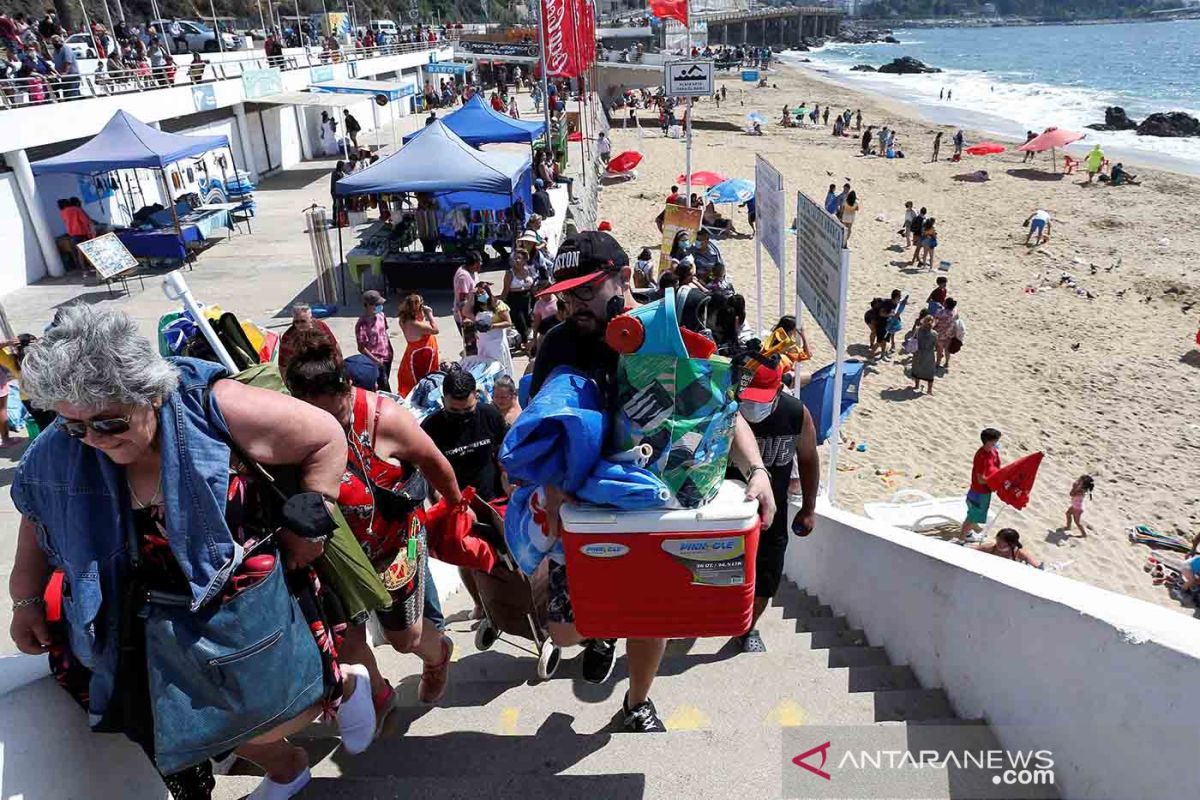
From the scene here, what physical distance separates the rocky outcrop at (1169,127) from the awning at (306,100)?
3602 centimetres

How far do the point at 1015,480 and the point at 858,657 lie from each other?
451 cm

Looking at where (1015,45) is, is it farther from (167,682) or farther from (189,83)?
(167,682)

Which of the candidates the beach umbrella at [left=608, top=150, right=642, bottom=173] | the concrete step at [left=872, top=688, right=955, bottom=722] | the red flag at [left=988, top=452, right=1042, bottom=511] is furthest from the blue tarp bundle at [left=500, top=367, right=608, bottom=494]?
the beach umbrella at [left=608, top=150, right=642, bottom=173]

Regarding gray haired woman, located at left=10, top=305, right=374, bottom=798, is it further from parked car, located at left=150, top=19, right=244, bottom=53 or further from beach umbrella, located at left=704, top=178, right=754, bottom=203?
parked car, located at left=150, top=19, right=244, bottom=53

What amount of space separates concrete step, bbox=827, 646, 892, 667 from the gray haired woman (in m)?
2.42

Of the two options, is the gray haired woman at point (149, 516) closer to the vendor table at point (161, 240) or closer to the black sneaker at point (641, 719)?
the black sneaker at point (641, 719)

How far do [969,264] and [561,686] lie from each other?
15985 millimetres

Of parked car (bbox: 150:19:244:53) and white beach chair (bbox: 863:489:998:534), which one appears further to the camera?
parked car (bbox: 150:19:244:53)

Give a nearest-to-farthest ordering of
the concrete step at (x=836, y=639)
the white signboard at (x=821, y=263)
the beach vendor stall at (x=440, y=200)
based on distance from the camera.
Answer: the concrete step at (x=836, y=639) < the white signboard at (x=821, y=263) < the beach vendor stall at (x=440, y=200)

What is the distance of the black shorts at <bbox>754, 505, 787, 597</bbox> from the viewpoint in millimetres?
3551

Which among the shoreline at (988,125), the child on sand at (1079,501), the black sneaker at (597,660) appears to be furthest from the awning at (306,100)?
the shoreline at (988,125)

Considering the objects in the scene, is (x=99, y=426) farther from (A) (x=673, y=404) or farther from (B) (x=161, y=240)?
(B) (x=161, y=240)

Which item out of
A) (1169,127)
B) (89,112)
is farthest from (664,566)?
(1169,127)

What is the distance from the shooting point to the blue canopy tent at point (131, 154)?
12.4 m
